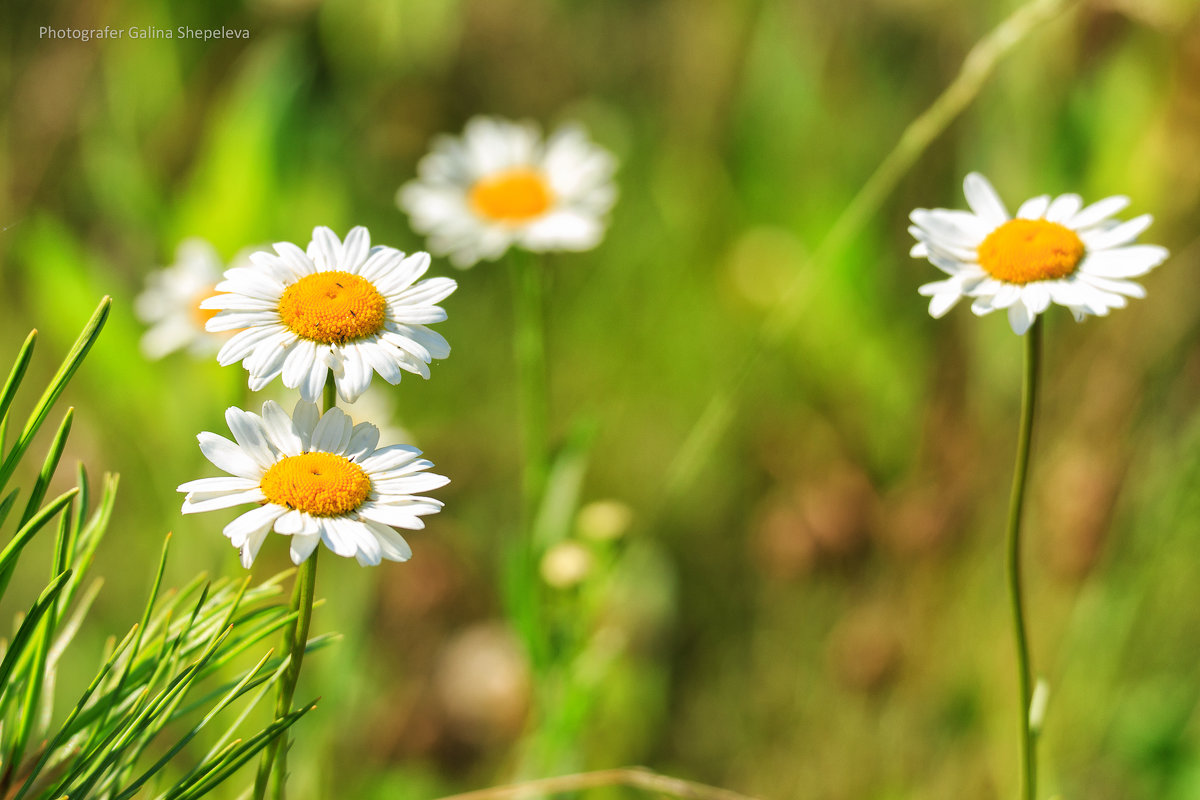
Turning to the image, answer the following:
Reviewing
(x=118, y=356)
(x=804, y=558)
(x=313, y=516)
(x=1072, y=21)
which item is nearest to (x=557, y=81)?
(x=1072, y=21)

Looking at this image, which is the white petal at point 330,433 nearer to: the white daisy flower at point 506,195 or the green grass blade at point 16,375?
the green grass blade at point 16,375

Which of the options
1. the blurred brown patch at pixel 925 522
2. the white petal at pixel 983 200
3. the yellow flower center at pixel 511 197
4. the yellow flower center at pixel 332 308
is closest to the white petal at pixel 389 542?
the yellow flower center at pixel 332 308

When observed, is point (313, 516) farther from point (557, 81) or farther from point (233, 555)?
point (557, 81)

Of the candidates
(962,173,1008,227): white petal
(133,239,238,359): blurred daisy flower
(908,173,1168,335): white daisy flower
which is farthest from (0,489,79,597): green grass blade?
(133,239,238,359): blurred daisy flower

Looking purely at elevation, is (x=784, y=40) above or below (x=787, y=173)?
above

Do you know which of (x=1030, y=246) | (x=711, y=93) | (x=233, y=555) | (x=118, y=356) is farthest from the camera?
(x=711, y=93)

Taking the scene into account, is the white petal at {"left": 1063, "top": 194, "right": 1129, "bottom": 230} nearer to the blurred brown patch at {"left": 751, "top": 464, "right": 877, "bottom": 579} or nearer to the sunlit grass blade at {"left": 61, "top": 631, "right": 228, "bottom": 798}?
the sunlit grass blade at {"left": 61, "top": 631, "right": 228, "bottom": 798}

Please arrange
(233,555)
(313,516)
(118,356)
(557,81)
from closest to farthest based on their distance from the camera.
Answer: (313,516)
(233,555)
(118,356)
(557,81)
